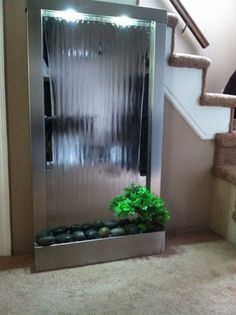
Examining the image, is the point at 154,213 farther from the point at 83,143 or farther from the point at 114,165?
the point at 83,143

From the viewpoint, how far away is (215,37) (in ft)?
9.01

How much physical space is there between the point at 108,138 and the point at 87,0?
791 mm

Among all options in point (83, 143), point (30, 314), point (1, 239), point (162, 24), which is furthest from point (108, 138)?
point (30, 314)

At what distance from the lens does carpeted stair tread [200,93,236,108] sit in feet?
7.01

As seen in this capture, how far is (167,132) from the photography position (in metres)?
2.12

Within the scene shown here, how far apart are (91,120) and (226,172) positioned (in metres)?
1.02

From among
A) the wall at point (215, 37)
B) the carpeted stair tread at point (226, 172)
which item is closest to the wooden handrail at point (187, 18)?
the wall at point (215, 37)

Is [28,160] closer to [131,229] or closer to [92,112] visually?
[92,112]

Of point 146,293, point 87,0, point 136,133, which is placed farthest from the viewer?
point 136,133

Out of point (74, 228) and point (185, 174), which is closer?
point (74, 228)

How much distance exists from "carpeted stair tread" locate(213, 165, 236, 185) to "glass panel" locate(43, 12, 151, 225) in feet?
1.92

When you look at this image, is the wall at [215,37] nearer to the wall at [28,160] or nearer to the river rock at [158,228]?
the wall at [28,160]

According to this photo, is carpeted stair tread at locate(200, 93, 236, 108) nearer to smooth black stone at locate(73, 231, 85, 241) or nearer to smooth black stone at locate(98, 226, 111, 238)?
smooth black stone at locate(98, 226, 111, 238)

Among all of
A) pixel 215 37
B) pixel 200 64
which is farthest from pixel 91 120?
pixel 215 37
